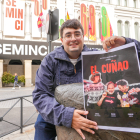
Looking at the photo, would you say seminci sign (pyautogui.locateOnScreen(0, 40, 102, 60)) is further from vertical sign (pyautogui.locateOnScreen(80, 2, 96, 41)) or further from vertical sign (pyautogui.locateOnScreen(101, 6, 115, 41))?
vertical sign (pyautogui.locateOnScreen(101, 6, 115, 41))

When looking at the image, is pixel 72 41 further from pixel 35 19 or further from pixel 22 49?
pixel 35 19

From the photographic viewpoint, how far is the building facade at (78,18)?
54.9 feet

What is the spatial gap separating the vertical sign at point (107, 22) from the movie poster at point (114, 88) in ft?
63.2

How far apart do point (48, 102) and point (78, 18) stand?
63.6ft

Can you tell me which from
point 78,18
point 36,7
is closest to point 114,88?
point 36,7

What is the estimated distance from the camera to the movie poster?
36.6 inches

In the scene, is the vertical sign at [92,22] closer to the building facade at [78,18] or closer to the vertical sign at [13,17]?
the building facade at [78,18]

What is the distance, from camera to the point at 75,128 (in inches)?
42.6

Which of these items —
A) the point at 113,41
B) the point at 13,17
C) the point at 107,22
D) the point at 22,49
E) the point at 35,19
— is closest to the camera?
the point at 113,41

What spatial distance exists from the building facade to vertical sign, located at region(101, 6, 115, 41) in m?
0.60

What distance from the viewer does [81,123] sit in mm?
1044

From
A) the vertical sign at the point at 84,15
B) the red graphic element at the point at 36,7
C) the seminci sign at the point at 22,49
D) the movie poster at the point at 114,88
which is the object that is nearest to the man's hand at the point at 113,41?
the movie poster at the point at 114,88

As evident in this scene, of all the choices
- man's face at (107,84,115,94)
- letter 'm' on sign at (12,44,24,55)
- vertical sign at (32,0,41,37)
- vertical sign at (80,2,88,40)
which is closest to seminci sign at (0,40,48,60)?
letter 'm' on sign at (12,44,24,55)

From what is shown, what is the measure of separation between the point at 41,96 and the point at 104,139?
60 cm
